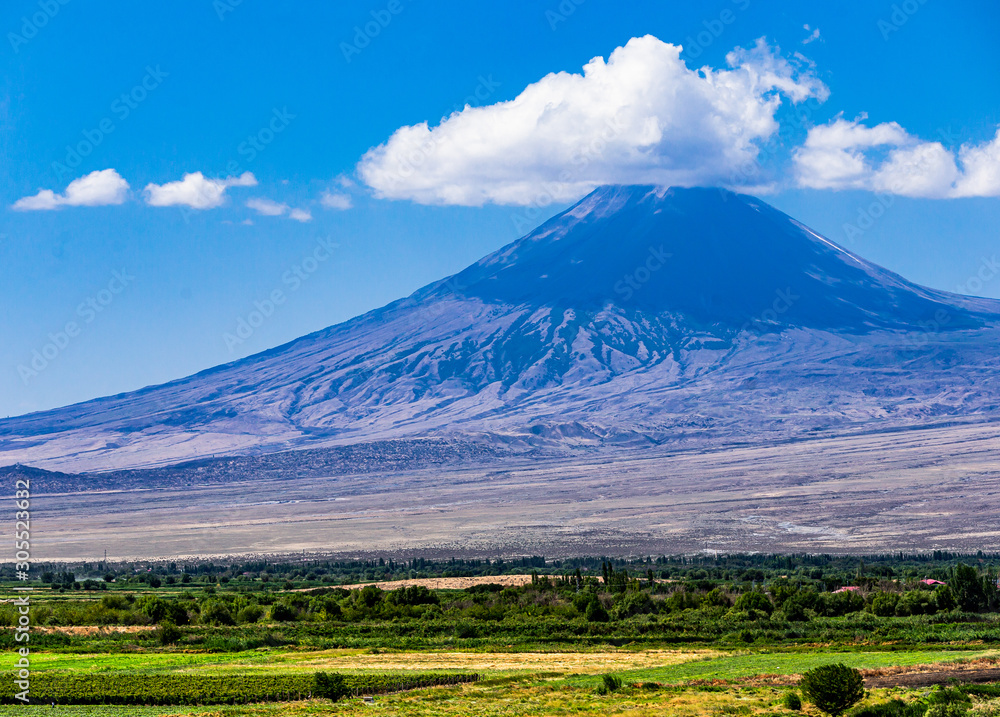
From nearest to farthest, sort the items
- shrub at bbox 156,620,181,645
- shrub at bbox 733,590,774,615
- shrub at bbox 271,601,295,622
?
shrub at bbox 156,620,181,645 < shrub at bbox 733,590,774,615 < shrub at bbox 271,601,295,622

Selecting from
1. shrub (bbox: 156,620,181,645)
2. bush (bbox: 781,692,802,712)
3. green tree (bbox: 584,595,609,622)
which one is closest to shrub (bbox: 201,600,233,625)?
shrub (bbox: 156,620,181,645)

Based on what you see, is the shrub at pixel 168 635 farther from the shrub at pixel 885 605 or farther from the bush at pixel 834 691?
the shrub at pixel 885 605

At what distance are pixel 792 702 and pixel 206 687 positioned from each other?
11969 mm

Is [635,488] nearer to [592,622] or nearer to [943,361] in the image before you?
[592,622]

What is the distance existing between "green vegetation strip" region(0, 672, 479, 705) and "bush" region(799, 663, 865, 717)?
8404 millimetres

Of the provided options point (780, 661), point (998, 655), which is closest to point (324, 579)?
point (780, 661)

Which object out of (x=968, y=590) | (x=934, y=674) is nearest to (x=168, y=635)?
(x=934, y=674)

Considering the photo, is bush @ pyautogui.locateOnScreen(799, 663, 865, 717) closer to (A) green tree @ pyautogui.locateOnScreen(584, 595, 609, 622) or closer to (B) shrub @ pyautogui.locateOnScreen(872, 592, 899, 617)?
(A) green tree @ pyautogui.locateOnScreen(584, 595, 609, 622)

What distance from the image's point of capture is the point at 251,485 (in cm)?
13838

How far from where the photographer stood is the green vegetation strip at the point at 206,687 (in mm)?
23000

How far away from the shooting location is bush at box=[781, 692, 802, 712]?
20703 mm

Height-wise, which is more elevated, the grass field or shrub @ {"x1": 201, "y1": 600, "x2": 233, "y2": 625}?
shrub @ {"x1": 201, "y1": 600, "x2": 233, "y2": 625}

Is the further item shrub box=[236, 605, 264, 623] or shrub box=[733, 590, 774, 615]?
shrub box=[236, 605, 264, 623]

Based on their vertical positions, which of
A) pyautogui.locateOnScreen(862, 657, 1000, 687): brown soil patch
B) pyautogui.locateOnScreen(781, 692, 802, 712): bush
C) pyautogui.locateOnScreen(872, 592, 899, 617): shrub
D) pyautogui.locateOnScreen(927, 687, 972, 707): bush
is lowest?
pyautogui.locateOnScreen(872, 592, 899, 617): shrub
